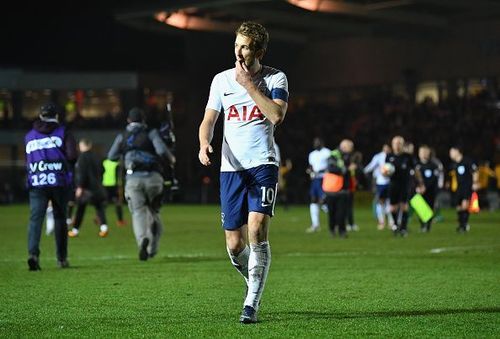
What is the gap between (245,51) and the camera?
9109mm

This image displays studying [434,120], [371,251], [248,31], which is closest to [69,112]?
[434,120]

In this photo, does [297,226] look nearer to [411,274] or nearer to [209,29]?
[411,274]

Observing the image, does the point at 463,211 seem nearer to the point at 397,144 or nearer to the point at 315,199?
the point at 397,144

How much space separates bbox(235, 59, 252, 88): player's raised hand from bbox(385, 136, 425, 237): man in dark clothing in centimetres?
1581

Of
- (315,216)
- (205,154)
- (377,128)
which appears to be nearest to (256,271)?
(205,154)

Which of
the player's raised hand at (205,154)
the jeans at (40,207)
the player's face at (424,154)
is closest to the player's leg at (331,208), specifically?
the player's face at (424,154)

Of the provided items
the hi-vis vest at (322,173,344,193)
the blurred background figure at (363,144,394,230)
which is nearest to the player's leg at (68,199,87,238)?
the hi-vis vest at (322,173,344,193)

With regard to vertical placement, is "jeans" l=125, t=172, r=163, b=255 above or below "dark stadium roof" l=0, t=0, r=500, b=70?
below

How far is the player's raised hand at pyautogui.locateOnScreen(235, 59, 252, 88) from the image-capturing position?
29.9ft

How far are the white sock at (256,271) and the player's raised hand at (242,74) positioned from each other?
1303mm

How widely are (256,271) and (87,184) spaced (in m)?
15.6

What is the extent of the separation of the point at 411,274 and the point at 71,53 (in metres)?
57.0

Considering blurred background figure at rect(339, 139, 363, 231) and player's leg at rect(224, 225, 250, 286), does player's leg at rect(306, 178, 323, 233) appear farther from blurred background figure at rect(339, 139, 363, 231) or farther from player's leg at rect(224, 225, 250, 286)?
player's leg at rect(224, 225, 250, 286)

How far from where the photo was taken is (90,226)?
99.1ft
